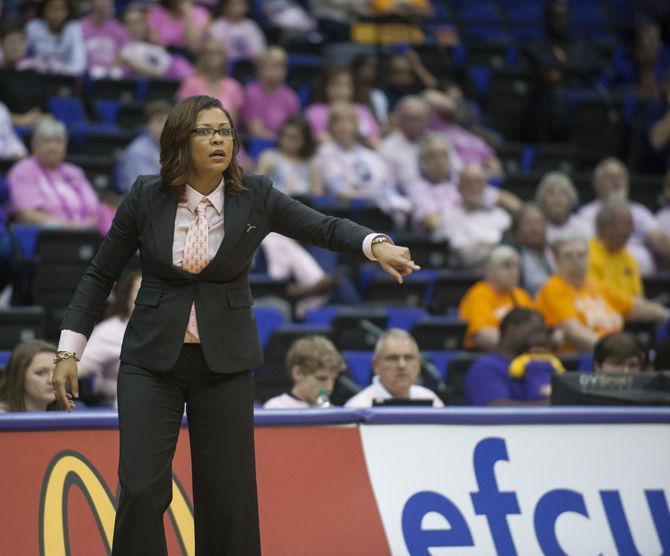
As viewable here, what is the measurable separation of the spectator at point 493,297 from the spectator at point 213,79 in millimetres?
2513

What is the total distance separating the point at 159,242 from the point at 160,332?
260 mm

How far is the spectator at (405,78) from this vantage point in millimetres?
11203

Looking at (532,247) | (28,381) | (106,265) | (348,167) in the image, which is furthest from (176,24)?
(106,265)

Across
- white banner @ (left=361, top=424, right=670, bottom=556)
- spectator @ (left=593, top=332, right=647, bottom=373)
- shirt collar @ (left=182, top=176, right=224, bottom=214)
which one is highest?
shirt collar @ (left=182, top=176, right=224, bottom=214)

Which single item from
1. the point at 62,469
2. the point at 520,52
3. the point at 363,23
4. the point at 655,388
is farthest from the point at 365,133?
the point at 62,469

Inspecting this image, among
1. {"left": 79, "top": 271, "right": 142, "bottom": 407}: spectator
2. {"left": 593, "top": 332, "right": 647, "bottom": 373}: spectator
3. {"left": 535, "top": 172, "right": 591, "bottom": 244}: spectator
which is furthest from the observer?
{"left": 535, "top": 172, "right": 591, "bottom": 244}: spectator

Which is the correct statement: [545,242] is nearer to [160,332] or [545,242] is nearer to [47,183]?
[47,183]

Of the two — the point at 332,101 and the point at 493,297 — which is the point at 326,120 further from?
the point at 493,297

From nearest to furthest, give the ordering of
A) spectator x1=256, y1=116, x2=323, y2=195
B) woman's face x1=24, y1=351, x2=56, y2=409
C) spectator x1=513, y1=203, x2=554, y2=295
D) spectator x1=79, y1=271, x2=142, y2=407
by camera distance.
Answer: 1. woman's face x1=24, y1=351, x2=56, y2=409
2. spectator x1=79, y1=271, x2=142, y2=407
3. spectator x1=513, y1=203, x2=554, y2=295
4. spectator x1=256, y1=116, x2=323, y2=195

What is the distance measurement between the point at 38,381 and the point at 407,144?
17.6 feet

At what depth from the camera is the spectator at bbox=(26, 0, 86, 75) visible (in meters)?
10.0

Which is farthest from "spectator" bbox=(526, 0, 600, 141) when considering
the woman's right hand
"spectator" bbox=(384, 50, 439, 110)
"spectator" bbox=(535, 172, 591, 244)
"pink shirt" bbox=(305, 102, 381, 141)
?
the woman's right hand

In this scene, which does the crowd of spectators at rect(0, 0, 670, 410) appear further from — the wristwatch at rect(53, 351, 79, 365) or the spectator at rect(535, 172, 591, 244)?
the wristwatch at rect(53, 351, 79, 365)

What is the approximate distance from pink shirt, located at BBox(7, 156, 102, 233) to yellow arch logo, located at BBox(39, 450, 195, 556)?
3826mm
